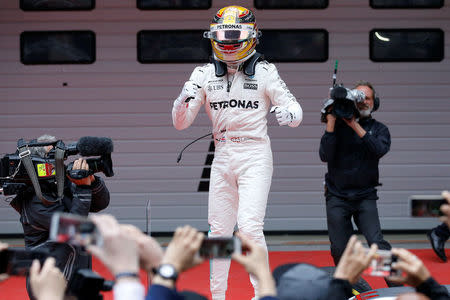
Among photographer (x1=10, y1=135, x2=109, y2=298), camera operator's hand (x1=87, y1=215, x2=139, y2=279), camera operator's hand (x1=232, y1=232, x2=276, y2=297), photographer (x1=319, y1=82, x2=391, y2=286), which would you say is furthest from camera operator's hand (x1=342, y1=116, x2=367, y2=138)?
camera operator's hand (x1=87, y1=215, x2=139, y2=279)

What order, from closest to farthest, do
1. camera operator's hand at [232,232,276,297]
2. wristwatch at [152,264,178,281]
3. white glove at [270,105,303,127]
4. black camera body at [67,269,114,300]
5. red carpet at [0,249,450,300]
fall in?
1. wristwatch at [152,264,178,281]
2. camera operator's hand at [232,232,276,297]
3. black camera body at [67,269,114,300]
4. white glove at [270,105,303,127]
5. red carpet at [0,249,450,300]

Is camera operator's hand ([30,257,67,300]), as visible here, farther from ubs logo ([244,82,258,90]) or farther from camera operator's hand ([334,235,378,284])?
ubs logo ([244,82,258,90])

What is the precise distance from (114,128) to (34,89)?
99 centimetres

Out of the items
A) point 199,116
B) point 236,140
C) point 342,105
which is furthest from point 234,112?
point 199,116

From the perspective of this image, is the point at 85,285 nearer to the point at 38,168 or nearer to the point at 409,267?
the point at 409,267

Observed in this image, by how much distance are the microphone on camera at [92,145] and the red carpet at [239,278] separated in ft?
6.01

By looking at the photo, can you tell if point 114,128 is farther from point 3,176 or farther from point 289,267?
point 289,267

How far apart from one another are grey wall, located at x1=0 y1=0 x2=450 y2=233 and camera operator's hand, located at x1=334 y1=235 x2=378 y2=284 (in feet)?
17.9

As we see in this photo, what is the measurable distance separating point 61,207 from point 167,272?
91.2 inches

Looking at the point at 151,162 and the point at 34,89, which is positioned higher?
the point at 34,89

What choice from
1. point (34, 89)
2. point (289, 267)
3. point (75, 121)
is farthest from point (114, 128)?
point (289, 267)

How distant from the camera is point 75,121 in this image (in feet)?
25.8

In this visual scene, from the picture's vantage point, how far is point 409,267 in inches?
91.5

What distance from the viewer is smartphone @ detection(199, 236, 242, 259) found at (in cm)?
225
